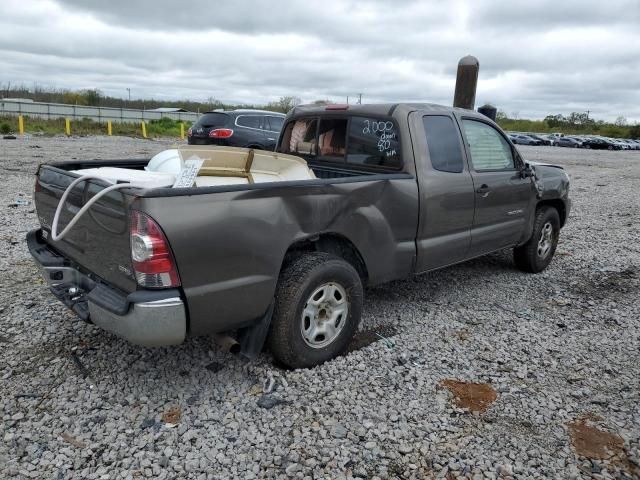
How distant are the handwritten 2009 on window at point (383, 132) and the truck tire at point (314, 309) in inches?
48.4

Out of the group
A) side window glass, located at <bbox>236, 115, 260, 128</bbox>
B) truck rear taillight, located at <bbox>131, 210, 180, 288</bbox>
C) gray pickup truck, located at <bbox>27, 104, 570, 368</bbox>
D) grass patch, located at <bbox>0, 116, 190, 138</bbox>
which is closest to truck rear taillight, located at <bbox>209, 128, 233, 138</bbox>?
side window glass, located at <bbox>236, 115, 260, 128</bbox>

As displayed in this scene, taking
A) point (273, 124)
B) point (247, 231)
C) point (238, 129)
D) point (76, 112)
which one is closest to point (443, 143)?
point (247, 231)

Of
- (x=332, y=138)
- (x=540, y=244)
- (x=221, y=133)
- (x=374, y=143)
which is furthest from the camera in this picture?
(x=221, y=133)

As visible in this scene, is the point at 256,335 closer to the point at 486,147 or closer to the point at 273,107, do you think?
the point at 486,147

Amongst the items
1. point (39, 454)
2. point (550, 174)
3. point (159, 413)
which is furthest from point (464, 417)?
point (550, 174)

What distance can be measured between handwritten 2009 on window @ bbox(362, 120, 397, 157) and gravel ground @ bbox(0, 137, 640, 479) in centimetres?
144

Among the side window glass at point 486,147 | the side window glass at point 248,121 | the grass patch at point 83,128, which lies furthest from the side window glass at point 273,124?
the grass patch at point 83,128

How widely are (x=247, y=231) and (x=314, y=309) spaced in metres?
0.82

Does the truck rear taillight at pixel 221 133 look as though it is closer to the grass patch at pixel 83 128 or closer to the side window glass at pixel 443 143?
the side window glass at pixel 443 143

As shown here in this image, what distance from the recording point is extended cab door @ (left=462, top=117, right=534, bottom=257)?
15.6ft

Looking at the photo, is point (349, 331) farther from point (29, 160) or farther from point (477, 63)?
point (29, 160)

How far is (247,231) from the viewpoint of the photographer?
296 cm

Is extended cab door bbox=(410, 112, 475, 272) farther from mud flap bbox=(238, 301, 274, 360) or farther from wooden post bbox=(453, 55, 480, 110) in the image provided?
wooden post bbox=(453, 55, 480, 110)

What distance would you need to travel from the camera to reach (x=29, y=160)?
48.1ft
